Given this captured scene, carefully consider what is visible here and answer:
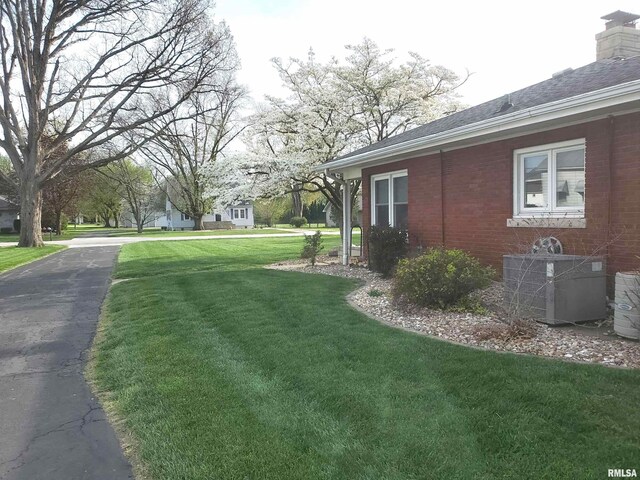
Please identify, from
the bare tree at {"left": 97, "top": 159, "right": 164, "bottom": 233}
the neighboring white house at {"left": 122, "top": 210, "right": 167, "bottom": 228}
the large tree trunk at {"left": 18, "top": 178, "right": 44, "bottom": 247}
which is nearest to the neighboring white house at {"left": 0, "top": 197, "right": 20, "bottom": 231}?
the bare tree at {"left": 97, "top": 159, "right": 164, "bottom": 233}

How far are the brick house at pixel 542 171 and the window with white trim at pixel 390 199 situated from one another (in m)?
0.04

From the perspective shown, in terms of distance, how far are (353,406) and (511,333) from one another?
7.44 feet

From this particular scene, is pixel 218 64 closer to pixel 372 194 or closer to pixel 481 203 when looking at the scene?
pixel 372 194

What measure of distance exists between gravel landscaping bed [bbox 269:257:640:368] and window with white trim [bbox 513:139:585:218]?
1.46 meters

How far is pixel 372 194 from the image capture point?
489 inches

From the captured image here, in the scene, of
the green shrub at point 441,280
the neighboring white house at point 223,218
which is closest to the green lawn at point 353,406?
the green shrub at point 441,280

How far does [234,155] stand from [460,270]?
44.5 feet

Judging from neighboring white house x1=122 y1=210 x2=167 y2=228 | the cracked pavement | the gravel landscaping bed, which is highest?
neighboring white house x1=122 y1=210 x2=167 y2=228

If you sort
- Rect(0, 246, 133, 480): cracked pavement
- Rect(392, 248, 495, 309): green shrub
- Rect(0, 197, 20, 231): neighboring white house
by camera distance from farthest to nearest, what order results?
Rect(0, 197, 20, 231): neighboring white house
Rect(392, 248, 495, 309): green shrub
Rect(0, 246, 133, 480): cracked pavement

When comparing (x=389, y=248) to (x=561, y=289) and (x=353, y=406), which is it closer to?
(x=561, y=289)

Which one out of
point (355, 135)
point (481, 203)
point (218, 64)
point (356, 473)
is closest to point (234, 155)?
point (355, 135)

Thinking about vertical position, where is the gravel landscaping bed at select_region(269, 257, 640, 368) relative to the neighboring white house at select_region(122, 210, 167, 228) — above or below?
below

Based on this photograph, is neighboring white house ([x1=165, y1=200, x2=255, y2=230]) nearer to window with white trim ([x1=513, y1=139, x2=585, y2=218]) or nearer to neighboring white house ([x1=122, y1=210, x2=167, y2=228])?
neighboring white house ([x1=122, y1=210, x2=167, y2=228])

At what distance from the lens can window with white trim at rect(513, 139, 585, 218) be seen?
7027 mm
